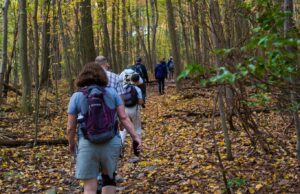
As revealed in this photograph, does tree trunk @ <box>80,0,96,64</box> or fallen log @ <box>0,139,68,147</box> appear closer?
fallen log @ <box>0,139,68,147</box>

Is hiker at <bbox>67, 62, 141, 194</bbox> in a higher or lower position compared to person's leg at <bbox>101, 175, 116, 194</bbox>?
higher

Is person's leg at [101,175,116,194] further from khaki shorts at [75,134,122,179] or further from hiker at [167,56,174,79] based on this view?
hiker at [167,56,174,79]

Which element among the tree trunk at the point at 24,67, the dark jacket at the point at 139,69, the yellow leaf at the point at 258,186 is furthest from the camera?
the tree trunk at the point at 24,67

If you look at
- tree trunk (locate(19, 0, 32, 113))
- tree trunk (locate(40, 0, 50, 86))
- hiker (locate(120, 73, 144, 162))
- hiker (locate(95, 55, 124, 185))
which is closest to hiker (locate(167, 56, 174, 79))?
tree trunk (locate(40, 0, 50, 86))

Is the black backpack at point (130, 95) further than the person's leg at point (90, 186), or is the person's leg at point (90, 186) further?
Result: the black backpack at point (130, 95)

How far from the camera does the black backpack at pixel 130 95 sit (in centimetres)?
775

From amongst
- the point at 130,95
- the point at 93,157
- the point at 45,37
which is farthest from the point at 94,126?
A: the point at 45,37

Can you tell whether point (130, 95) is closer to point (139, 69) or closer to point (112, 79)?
point (112, 79)

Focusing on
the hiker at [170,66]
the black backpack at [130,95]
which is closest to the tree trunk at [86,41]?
the black backpack at [130,95]

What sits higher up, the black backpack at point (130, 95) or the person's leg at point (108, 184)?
the black backpack at point (130, 95)

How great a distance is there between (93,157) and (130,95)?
362 centimetres

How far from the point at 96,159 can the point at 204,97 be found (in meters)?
11.5

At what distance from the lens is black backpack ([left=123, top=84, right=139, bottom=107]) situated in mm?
7754

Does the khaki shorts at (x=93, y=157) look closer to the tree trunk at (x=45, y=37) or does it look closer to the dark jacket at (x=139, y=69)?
the tree trunk at (x=45, y=37)
